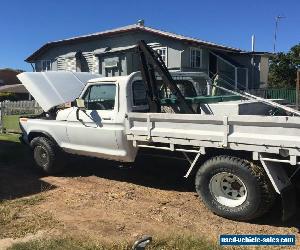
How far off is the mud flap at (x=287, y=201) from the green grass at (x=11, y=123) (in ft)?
37.5

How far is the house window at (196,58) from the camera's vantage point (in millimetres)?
27736

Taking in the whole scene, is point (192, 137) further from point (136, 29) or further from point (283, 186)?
point (136, 29)

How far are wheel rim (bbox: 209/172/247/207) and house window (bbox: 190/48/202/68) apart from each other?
21929mm

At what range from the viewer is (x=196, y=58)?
28.1m

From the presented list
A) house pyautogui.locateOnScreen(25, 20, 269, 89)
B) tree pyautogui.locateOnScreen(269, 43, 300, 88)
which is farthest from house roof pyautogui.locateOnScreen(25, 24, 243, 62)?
tree pyautogui.locateOnScreen(269, 43, 300, 88)

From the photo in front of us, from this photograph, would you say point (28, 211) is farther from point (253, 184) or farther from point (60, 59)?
point (60, 59)

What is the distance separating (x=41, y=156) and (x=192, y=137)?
3899 mm

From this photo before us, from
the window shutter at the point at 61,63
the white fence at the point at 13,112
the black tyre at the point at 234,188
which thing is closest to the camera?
the black tyre at the point at 234,188

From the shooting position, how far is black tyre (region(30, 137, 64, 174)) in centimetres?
888

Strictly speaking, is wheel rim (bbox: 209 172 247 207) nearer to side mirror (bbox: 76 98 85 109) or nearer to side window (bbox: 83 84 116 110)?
side window (bbox: 83 84 116 110)

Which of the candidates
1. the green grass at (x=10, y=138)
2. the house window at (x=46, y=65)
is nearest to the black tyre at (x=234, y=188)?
the green grass at (x=10, y=138)

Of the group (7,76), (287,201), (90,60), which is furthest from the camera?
(7,76)

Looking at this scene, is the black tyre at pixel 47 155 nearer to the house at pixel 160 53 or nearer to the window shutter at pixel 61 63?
the house at pixel 160 53

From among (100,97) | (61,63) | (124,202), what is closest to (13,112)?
(100,97)
